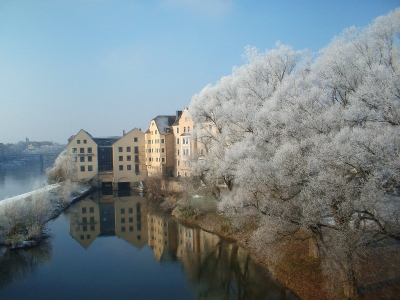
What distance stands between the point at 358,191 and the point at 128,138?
1251 inches

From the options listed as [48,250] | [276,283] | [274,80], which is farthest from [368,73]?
[48,250]

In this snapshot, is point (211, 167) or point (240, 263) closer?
point (240, 263)

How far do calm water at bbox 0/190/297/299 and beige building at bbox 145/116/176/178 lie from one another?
1287 centimetres

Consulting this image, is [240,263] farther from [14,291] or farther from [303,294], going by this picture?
[14,291]

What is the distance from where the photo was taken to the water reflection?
11703mm

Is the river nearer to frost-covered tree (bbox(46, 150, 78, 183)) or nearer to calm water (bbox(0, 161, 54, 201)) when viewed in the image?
calm water (bbox(0, 161, 54, 201))

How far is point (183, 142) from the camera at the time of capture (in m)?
31.4

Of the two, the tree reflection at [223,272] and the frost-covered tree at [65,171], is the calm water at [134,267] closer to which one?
the tree reflection at [223,272]

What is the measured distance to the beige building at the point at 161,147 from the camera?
33.7 m

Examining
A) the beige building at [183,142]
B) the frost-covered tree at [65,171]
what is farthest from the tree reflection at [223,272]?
the frost-covered tree at [65,171]

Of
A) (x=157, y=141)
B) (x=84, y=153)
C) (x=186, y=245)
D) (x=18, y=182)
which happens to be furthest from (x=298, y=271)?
(x=18, y=182)

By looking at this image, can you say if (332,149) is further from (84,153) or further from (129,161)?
(84,153)

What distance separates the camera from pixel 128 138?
123 ft

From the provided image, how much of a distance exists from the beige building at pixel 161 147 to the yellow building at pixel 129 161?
1.32 m
